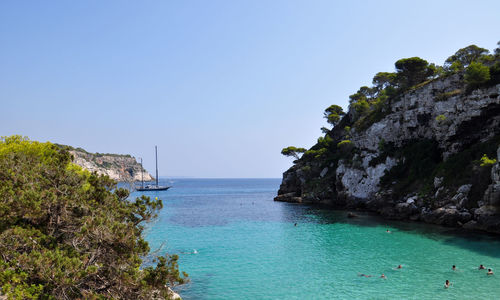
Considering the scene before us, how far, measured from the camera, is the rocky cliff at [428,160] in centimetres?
4050

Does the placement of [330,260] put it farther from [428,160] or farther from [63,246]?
[428,160]

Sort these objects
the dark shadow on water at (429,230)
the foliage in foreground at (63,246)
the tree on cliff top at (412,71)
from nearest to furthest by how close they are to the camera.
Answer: the foliage in foreground at (63,246), the dark shadow on water at (429,230), the tree on cliff top at (412,71)

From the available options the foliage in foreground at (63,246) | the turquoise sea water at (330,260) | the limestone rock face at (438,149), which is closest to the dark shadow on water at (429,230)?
the turquoise sea water at (330,260)

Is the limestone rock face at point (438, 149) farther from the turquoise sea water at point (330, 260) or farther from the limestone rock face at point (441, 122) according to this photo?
the turquoise sea water at point (330, 260)

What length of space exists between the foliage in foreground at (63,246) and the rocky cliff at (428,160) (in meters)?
40.2

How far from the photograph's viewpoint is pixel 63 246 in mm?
12008

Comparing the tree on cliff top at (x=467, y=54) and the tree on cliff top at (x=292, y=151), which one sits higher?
the tree on cliff top at (x=467, y=54)

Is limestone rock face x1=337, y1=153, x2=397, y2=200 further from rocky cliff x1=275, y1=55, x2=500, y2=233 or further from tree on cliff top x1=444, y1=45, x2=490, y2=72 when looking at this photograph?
tree on cliff top x1=444, y1=45, x2=490, y2=72

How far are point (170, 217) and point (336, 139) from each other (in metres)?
56.8

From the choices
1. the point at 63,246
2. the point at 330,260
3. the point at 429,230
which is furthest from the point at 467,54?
the point at 63,246

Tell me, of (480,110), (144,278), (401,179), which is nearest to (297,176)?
(401,179)

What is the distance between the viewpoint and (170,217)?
2233 inches

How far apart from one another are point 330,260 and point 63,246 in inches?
897

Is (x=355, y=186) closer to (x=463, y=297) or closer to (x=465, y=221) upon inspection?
(x=465, y=221)
